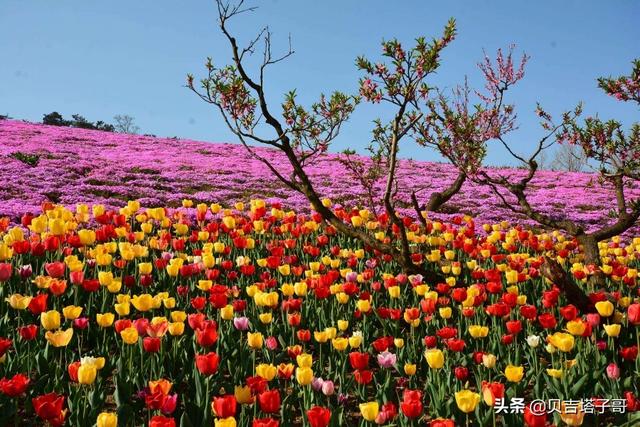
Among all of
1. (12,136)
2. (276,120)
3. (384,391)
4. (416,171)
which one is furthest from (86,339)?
(12,136)

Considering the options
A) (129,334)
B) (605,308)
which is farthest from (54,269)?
(605,308)

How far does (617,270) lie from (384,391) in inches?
156

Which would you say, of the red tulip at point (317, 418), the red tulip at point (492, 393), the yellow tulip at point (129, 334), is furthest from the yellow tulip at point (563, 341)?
the yellow tulip at point (129, 334)

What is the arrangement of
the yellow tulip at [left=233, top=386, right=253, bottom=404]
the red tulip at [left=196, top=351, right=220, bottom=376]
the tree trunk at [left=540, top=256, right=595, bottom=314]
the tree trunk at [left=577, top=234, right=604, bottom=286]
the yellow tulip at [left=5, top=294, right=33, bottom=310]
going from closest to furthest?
the yellow tulip at [left=233, top=386, right=253, bottom=404], the red tulip at [left=196, top=351, right=220, bottom=376], the yellow tulip at [left=5, top=294, right=33, bottom=310], the tree trunk at [left=540, top=256, right=595, bottom=314], the tree trunk at [left=577, top=234, right=604, bottom=286]

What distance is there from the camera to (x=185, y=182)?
17.6 metres

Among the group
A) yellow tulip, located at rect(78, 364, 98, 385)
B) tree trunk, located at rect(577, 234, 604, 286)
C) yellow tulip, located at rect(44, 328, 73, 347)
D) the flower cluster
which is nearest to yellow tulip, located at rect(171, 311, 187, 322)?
the flower cluster

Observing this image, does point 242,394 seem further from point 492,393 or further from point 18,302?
point 18,302

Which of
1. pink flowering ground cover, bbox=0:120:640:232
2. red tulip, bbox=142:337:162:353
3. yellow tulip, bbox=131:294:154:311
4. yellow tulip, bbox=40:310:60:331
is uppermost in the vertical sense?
pink flowering ground cover, bbox=0:120:640:232

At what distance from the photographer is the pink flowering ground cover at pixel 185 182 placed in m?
13.9

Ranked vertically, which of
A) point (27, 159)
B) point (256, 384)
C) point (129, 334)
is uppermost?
point (27, 159)

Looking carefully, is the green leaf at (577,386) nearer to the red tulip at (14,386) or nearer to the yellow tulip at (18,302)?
the red tulip at (14,386)

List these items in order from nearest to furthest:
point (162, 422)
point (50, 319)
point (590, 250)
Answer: point (162, 422) < point (50, 319) < point (590, 250)

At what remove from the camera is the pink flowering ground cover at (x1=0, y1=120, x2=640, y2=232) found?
13.9 m

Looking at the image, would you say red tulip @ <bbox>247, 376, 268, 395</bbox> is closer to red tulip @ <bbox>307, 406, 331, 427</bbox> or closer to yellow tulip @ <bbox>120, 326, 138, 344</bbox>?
red tulip @ <bbox>307, 406, 331, 427</bbox>
